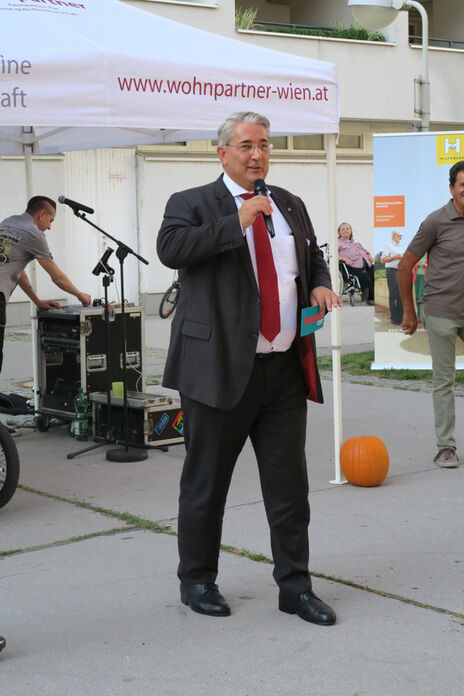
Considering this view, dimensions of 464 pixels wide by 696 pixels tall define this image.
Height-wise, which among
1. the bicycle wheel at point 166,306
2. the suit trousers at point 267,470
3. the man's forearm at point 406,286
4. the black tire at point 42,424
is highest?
the man's forearm at point 406,286

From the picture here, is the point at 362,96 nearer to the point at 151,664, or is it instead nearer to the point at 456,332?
the point at 456,332

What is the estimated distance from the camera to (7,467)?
591cm

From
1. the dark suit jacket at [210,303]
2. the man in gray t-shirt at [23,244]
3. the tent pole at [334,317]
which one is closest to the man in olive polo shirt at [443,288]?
the tent pole at [334,317]

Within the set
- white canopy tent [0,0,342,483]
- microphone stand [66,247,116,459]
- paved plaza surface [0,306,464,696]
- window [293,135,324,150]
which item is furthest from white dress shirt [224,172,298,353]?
window [293,135,324,150]

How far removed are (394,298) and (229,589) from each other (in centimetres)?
757

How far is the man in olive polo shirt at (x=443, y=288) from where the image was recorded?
22.5ft

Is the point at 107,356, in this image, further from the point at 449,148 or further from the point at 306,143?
the point at 306,143

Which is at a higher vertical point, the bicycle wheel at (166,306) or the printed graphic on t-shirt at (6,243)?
the printed graphic on t-shirt at (6,243)

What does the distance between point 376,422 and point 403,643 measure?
493 centimetres

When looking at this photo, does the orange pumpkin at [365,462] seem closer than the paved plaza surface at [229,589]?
No

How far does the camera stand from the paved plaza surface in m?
3.65

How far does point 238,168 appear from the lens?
4059 mm

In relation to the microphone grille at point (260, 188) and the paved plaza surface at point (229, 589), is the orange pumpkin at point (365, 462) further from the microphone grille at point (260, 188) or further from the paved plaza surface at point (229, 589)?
the microphone grille at point (260, 188)

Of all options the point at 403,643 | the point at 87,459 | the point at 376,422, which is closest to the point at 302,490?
the point at 403,643
